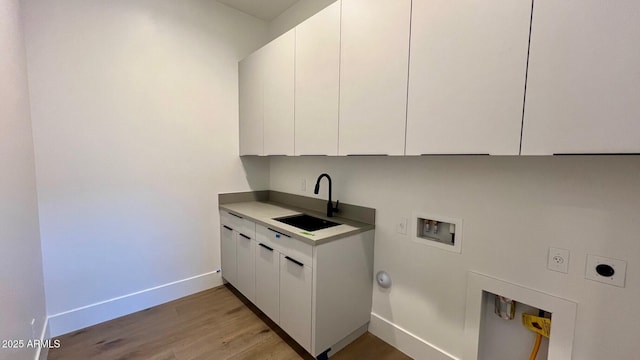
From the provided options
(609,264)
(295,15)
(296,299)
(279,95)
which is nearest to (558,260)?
(609,264)

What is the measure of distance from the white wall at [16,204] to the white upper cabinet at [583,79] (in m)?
2.14

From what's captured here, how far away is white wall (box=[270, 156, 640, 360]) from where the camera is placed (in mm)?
1032

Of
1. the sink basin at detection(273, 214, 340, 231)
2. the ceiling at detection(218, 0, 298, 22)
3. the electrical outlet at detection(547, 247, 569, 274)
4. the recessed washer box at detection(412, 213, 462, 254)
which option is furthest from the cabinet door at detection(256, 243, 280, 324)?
the ceiling at detection(218, 0, 298, 22)

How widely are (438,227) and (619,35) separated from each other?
1.12 metres

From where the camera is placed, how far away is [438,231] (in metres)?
1.60

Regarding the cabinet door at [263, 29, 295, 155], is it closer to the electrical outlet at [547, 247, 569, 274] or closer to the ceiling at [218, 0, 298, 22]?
the ceiling at [218, 0, 298, 22]

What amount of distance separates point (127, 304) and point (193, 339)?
76 centimetres

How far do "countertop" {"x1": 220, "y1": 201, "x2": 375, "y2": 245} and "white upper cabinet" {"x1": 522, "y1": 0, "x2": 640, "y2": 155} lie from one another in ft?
3.47

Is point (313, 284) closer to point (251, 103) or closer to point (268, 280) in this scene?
point (268, 280)

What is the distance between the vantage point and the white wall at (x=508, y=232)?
1032 millimetres

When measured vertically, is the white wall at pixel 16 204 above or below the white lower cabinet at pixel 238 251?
above

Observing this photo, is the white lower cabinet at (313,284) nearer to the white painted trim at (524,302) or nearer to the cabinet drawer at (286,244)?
the cabinet drawer at (286,244)

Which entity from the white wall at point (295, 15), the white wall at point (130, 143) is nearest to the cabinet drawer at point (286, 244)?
the white wall at point (130, 143)

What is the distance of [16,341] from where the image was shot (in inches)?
44.4
